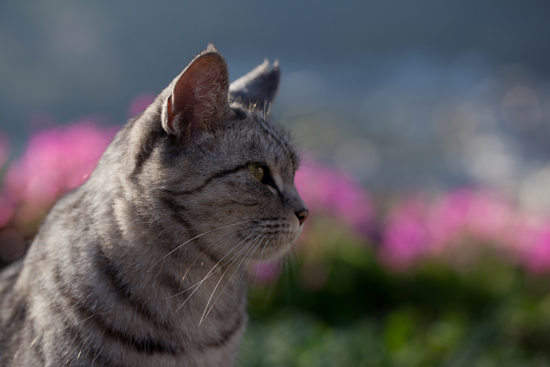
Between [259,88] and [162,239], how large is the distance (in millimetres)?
649

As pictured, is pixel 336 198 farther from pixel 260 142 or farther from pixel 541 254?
pixel 260 142

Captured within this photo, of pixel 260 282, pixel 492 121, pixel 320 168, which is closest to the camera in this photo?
pixel 260 282

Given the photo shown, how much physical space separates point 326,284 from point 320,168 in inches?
37.6

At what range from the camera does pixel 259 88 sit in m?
1.54

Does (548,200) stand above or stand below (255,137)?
below

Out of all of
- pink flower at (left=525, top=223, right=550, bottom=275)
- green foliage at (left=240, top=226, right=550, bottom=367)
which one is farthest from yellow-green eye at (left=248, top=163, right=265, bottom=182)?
pink flower at (left=525, top=223, right=550, bottom=275)

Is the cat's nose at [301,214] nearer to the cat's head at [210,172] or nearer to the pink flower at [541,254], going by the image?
the cat's head at [210,172]

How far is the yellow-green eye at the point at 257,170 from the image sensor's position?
1.23 m

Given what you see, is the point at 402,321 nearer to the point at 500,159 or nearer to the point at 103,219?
the point at 103,219

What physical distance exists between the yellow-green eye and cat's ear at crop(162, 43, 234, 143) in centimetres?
15

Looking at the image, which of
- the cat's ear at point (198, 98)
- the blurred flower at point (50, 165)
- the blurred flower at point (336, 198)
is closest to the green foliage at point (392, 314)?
the blurred flower at point (336, 198)

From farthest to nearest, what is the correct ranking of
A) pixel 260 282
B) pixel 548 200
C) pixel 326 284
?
pixel 548 200, pixel 326 284, pixel 260 282

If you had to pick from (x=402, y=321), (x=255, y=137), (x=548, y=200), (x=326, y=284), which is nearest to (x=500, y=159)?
(x=548, y=200)

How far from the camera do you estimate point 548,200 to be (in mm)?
4309
